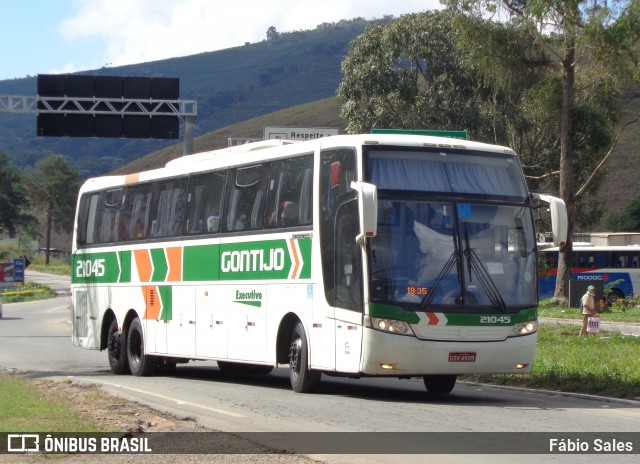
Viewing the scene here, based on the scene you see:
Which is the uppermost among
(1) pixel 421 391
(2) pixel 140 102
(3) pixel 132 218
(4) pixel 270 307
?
(2) pixel 140 102

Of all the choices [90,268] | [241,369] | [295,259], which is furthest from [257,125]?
[295,259]

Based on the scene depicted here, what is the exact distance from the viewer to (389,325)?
14250 millimetres

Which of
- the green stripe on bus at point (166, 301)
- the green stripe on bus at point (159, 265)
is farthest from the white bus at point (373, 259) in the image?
the green stripe on bus at point (159, 265)

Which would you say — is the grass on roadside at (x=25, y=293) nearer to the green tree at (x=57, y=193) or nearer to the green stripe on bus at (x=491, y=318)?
the green tree at (x=57, y=193)

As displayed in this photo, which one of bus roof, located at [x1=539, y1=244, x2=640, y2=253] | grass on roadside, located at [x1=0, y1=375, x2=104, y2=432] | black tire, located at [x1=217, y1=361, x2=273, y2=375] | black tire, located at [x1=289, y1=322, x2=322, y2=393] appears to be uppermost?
bus roof, located at [x1=539, y1=244, x2=640, y2=253]

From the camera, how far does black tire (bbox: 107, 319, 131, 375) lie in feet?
70.9

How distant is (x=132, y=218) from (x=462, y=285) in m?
8.95

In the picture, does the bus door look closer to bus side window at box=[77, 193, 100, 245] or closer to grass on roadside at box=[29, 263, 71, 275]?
bus side window at box=[77, 193, 100, 245]

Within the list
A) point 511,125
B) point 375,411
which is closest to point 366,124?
point 511,125

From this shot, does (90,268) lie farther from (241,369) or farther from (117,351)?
(241,369)

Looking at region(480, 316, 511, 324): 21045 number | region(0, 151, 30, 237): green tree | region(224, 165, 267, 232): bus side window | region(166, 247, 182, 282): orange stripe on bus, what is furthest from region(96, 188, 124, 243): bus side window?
region(0, 151, 30, 237): green tree

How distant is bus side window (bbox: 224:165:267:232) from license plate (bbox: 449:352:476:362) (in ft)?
13.2

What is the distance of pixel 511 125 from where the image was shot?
5881 centimetres

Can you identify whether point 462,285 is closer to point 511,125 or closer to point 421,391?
point 421,391
